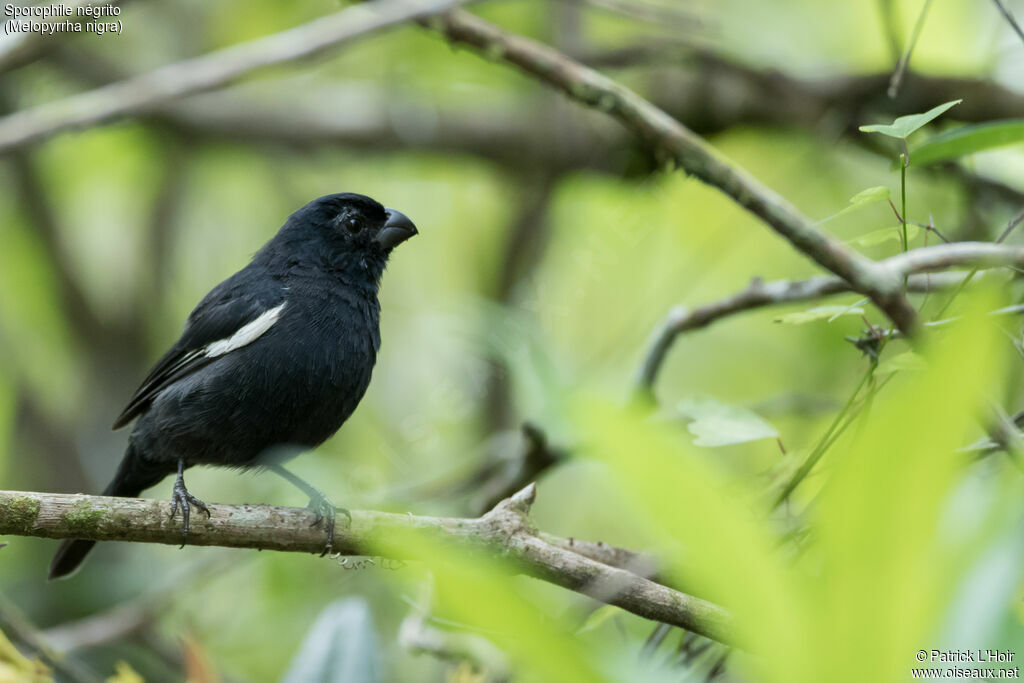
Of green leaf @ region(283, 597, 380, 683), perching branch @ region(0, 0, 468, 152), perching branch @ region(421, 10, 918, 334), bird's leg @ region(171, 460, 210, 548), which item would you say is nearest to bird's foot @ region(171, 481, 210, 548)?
bird's leg @ region(171, 460, 210, 548)

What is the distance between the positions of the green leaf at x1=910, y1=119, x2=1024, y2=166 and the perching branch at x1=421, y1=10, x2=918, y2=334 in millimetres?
251

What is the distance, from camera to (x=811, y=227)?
2.06 metres

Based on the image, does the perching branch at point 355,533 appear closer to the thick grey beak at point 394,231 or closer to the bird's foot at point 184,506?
the bird's foot at point 184,506

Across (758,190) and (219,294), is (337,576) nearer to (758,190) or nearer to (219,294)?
(219,294)

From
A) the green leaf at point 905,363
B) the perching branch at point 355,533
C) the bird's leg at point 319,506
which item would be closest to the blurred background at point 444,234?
the bird's leg at point 319,506

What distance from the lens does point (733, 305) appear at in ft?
9.30

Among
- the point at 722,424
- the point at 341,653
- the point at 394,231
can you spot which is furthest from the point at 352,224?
the point at 722,424

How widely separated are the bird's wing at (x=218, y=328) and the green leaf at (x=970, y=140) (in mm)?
2146

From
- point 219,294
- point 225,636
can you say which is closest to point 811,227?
point 219,294

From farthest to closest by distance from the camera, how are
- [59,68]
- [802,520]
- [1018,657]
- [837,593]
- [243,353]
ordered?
[59,68] < [243,353] < [802,520] < [1018,657] < [837,593]

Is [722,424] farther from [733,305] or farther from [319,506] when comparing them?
[319,506]

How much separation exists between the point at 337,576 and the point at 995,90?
12.6ft

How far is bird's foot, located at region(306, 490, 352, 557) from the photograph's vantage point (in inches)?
89.1

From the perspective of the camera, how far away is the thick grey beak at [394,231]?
369cm
